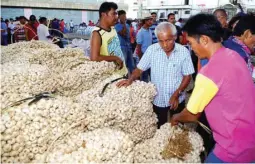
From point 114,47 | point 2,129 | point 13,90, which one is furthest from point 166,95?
point 2,129

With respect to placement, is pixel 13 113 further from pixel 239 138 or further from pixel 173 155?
pixel 239 138

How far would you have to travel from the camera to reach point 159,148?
1.75 metres

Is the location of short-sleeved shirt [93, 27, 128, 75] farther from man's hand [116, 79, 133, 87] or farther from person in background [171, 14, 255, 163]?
person in background [171, 14, 255, 163]

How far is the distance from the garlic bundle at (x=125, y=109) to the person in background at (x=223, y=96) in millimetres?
356

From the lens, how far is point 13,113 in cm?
135

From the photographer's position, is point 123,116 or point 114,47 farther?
point 114,47

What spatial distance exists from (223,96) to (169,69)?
3.63 feet

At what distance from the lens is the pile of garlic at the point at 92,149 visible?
4.39 ft

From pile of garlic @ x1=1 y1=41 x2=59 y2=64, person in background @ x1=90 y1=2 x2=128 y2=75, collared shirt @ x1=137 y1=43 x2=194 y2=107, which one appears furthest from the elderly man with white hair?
pile of garlic @ x1=1 y1=41 x2=59 y2=64

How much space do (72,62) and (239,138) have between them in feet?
4.54

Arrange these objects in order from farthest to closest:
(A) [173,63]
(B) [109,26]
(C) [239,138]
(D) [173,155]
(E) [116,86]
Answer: (B) [109,26]
(A) [173,63]
(E) [116,86]
(D) [173,155]
(C) [239,138]

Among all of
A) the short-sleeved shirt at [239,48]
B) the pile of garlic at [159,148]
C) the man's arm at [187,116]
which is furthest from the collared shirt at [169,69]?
the man's arm at [187,116]

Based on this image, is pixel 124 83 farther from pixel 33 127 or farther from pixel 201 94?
pixel 33 127

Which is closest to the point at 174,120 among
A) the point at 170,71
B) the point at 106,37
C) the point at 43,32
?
the point at 170,71
